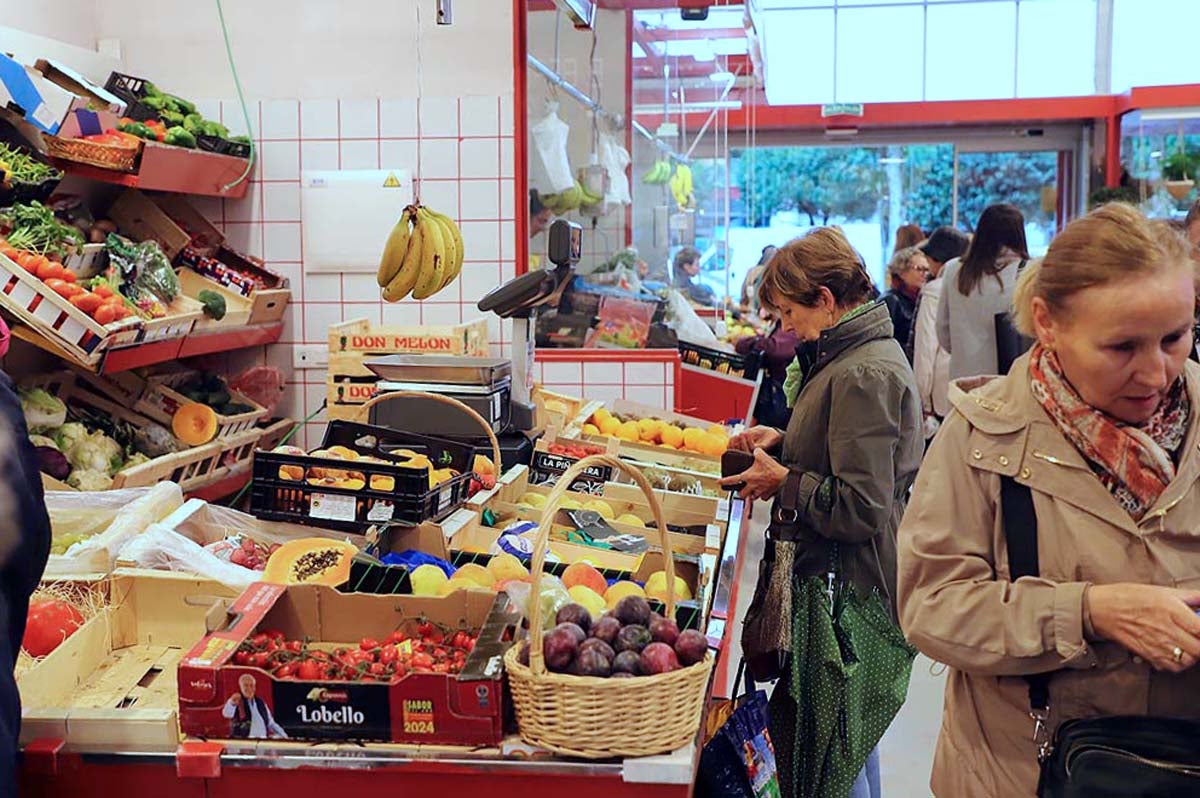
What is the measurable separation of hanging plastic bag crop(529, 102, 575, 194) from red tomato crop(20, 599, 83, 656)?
389cm

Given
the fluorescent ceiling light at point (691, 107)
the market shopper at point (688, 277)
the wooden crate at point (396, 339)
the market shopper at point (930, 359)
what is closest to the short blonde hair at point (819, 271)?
the wooden crate at point (396, 339)

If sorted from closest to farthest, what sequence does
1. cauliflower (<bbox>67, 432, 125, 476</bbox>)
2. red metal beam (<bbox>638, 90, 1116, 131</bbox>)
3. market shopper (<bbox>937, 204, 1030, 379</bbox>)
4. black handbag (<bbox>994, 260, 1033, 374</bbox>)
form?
cauliflower (<bbox>67, 432, 125, 476</bbox>) < market shopper (<bbox>937, 204, 1030, 379</bbox>) < black handbag (<bbox>994, 260, 1033, 374</bbox>) < red metal beam (<bbox>638, 90, 1116, 131</bbox>)

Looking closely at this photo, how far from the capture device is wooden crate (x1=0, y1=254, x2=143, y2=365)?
3926mm

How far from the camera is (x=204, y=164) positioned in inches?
206

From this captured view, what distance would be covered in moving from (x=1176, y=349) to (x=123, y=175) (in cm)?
398

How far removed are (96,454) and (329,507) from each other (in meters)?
1.67

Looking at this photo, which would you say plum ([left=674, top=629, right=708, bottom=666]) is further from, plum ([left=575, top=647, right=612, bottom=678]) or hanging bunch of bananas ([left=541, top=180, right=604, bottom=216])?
hanging bunch of bananas ([left=541, top=180, right=604, bottom=216])

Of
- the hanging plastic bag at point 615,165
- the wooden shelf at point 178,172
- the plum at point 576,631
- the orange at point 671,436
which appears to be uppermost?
the hanging plastic bag at point 615,165

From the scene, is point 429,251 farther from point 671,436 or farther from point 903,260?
point 903,260

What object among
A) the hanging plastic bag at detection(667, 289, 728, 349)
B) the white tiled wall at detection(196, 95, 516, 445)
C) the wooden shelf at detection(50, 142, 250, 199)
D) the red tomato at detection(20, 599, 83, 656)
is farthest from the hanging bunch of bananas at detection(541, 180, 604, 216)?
the red tomato at detection(20, 599, 83, 656)

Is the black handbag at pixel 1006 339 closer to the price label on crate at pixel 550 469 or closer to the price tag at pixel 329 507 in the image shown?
the price label on crate at pixel 550 469

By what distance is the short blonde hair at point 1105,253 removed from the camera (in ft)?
5.90

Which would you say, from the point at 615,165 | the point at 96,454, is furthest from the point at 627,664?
the point at 615,165

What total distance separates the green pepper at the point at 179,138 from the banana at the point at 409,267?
114 cm
